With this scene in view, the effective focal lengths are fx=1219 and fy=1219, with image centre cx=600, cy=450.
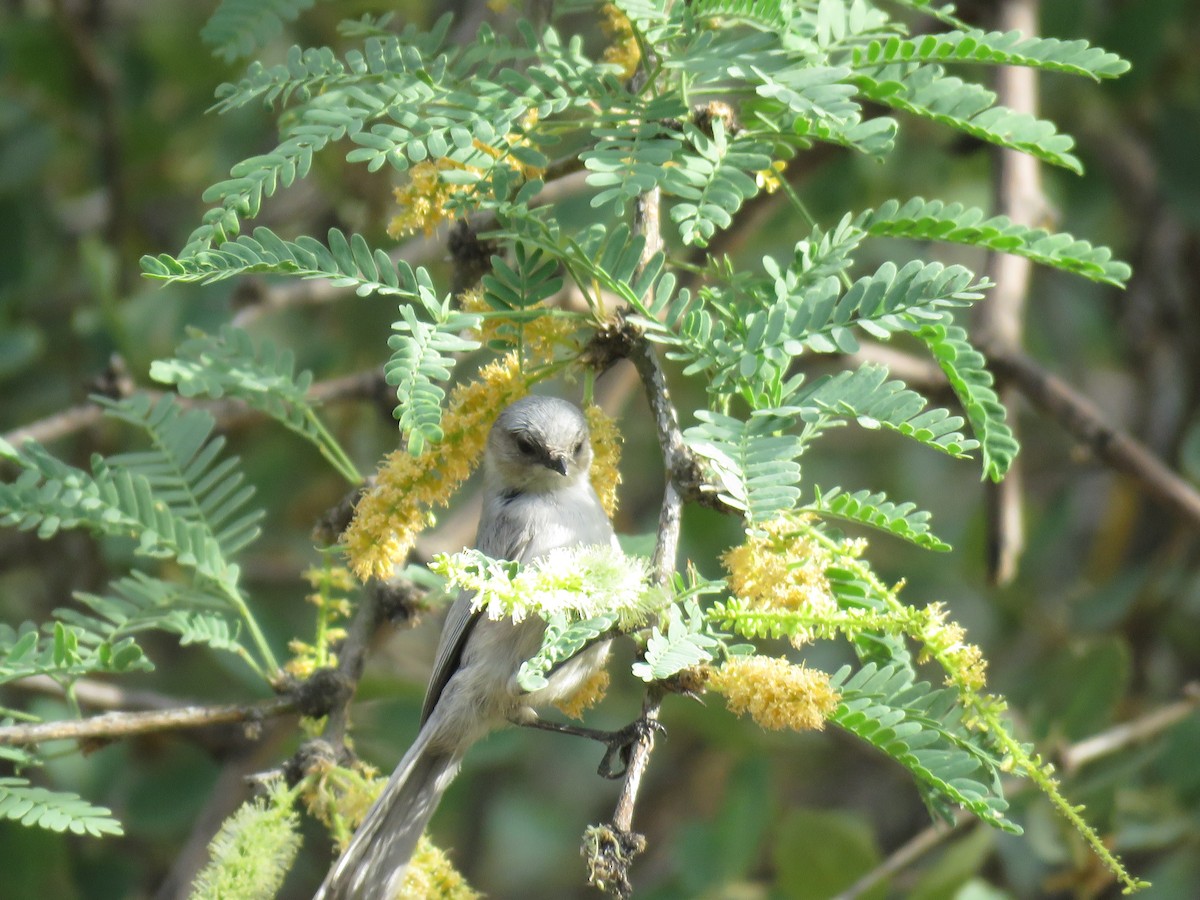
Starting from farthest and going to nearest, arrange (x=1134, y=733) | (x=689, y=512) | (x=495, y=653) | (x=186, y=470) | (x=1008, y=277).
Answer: (x=689, y=512), (x=1008, y=277), (x=1134, y=733), (x=495, y=653), (x=186, y=470)

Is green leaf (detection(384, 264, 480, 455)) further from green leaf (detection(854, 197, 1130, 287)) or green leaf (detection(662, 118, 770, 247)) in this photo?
green leaf (detection(854, 197, 1130, 287))

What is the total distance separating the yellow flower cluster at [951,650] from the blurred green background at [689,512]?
167cm

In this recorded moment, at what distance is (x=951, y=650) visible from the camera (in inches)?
70.7

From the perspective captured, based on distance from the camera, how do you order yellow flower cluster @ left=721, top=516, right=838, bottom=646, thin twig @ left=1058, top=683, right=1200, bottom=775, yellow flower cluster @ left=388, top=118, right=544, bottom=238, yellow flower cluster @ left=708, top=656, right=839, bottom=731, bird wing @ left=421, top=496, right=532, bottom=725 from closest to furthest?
yellow flower cluster @ left=708, top=656, right=839, bottom=731, yellow flower cluster @ left=721, top=516, right=838, bottom=646, yellow flower cluster @ left=388, top=118, right=544, bottom=238, bird wing @ left=421, top=496, right=532, bottom=725, thin twig @ left=1058, top=683, right=1200, bottom=775

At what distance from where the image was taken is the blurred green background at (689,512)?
145 inches

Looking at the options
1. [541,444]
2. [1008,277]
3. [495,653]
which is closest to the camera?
[495,653]

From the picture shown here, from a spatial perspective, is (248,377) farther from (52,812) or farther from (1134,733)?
(1134,733)

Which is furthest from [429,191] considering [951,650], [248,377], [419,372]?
[951,650]

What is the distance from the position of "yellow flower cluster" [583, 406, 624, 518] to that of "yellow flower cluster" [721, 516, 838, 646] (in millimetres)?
413

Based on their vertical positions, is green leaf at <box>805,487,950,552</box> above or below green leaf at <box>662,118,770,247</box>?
below

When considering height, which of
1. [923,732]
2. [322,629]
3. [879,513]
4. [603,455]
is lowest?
[322,629]


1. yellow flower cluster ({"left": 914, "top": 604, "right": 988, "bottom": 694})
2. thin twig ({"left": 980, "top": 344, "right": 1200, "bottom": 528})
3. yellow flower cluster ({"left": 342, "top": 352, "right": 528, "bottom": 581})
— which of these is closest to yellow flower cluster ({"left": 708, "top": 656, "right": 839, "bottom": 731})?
yellow flower cluster ({"left": 914, "top": 604, "right": 988, "bottom": 694})

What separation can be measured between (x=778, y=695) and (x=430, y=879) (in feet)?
2.96

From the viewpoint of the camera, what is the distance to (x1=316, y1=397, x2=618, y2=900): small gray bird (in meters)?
2.34
